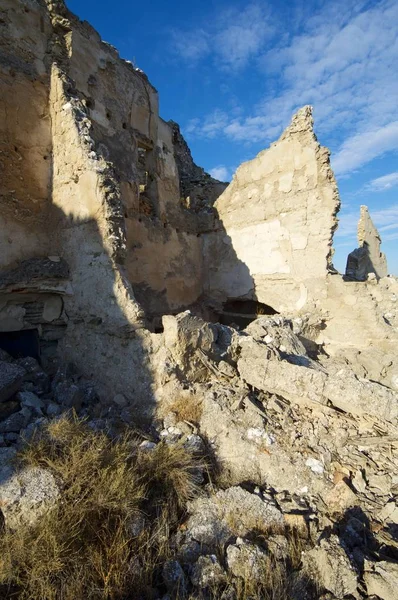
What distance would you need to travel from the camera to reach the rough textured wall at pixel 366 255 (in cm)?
1052

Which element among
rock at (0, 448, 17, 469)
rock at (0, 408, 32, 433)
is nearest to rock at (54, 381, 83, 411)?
rock at (0, 408, 32, 433)

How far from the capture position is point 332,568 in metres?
2.05

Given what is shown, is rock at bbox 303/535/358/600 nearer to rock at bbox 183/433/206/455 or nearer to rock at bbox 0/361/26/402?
rock at bbox 183/433/206/455

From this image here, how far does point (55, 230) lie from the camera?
4.73 metres

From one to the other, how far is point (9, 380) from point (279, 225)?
5595 mm

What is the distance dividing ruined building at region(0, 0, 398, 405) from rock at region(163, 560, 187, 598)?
1.85 m

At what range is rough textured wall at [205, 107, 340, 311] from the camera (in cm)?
633

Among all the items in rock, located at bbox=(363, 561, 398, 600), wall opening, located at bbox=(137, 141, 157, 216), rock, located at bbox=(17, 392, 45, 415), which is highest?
wall opening, located at bbox=(137, 141, 157, 216)

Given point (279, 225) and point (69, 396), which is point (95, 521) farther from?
point (279, 225)

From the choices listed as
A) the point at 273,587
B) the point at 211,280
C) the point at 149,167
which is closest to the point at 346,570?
the point at 273,587

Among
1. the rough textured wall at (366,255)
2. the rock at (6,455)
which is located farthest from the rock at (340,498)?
the rough textured wall at (366,255)

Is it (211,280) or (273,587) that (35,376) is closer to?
(273,587)

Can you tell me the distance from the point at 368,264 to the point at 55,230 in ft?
31.7

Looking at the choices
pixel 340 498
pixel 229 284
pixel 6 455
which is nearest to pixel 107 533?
pixel 6 455
